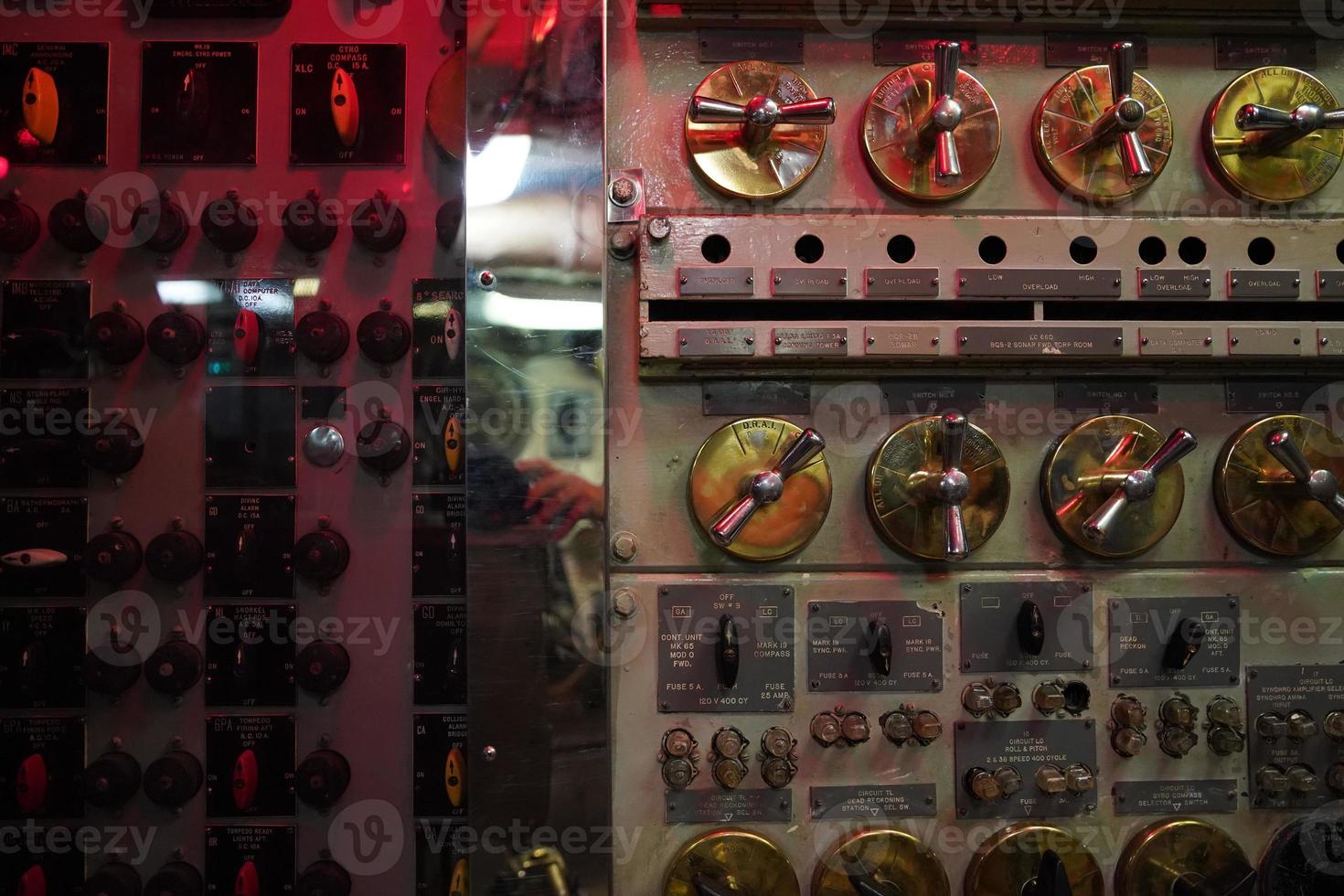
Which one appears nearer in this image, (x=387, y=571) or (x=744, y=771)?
(x=744, y=771)

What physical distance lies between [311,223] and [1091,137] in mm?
1684

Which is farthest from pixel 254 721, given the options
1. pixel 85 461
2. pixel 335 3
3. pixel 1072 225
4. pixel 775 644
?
pixel 1072 225

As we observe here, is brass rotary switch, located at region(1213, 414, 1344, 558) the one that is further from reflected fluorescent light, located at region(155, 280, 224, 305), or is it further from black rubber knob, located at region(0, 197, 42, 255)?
black rubber knob, located at region(0, 197, 42, 255)

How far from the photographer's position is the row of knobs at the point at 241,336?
1632 millimetres

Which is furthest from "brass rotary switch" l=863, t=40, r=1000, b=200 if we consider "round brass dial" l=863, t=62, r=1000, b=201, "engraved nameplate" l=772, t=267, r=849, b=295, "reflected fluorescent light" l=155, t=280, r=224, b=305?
"reflected fluorescent light" l=155, t=280, r=224, b=305

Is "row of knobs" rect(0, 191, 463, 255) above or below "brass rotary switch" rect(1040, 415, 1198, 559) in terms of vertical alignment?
above

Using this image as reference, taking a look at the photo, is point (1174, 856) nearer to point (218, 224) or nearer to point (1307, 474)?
point (1307, 474)

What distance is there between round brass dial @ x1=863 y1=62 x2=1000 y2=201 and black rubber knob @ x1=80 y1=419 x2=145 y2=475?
5.71ft

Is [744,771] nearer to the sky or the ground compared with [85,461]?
nearer to the ground

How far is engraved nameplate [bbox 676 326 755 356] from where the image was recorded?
1.39 meters

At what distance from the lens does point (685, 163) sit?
57.9 inches

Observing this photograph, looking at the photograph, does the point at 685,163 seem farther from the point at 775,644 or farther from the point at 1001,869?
the point at 1001,869

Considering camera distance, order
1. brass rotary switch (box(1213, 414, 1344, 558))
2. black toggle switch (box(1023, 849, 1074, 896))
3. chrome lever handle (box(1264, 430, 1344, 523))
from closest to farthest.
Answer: black toggle switch (box(1023, 849, 1074, 896)) → chrome lever handle (box(1264, 430, 1344, 523)) → brass rotary switch (box(1213, 414, 1344, 558))

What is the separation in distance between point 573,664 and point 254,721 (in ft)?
2.81
